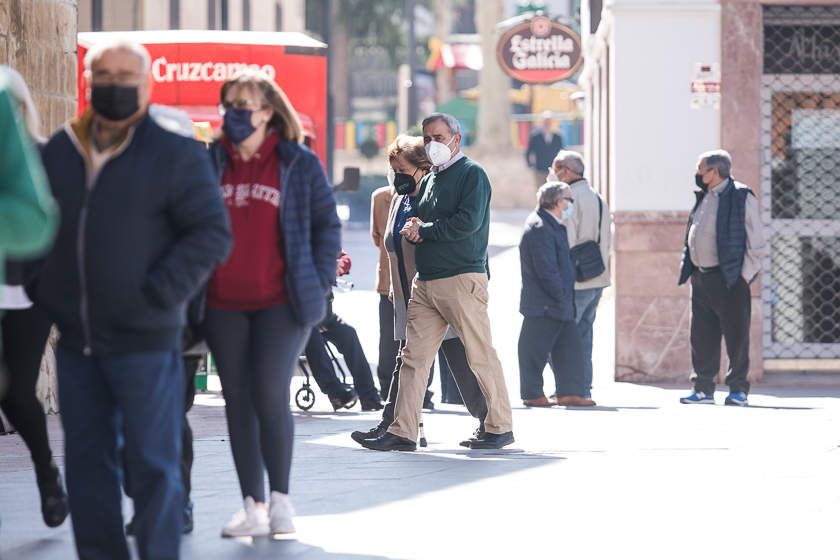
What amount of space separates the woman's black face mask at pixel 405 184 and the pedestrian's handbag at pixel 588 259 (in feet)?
11.7

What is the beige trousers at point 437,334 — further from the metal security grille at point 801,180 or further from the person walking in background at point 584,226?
the metal security grille at point 801,180

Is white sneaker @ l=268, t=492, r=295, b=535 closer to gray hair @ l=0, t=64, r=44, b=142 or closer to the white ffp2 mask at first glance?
gray hair @ l=0, t=64, r=44, b=142

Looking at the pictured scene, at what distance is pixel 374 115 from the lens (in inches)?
2594

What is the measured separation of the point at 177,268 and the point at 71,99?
22.8ft

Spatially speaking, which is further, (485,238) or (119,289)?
(485,238)

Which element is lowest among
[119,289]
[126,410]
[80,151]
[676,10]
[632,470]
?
[632,470]

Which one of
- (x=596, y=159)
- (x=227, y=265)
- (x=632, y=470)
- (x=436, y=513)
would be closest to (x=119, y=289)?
(x=227, y=265)

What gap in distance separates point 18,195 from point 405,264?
224 inches

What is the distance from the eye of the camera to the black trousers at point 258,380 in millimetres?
6609

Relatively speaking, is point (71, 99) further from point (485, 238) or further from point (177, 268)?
point (177, 268)

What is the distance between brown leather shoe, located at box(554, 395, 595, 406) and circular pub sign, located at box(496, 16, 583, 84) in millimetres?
12832

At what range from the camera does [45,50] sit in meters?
11.6

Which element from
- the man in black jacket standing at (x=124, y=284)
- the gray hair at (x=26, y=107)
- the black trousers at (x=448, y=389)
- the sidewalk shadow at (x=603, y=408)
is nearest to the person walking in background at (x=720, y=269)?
the sidewalk shadow at (x=603, y=408)

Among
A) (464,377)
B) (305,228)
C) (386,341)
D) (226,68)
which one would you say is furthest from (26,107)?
(226,68)
